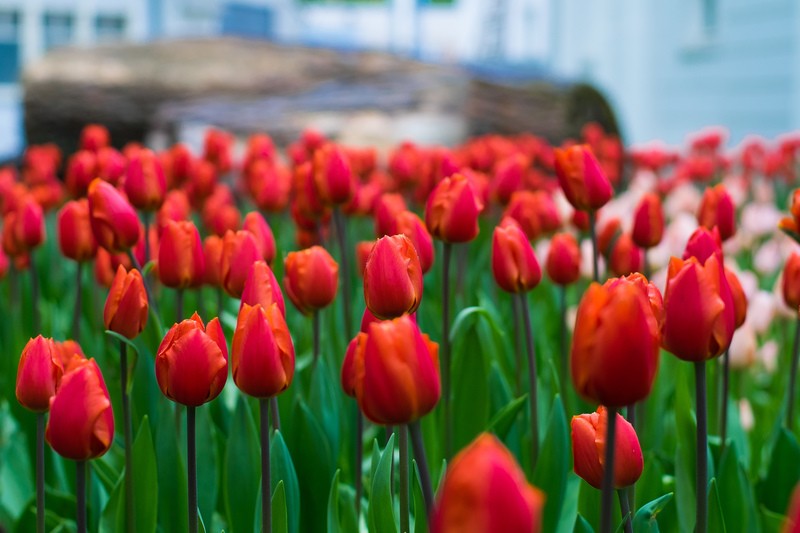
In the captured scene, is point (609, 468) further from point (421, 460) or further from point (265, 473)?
point (265, 473)

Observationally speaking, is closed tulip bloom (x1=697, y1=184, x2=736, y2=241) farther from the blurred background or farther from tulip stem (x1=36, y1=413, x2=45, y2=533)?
the blurred background

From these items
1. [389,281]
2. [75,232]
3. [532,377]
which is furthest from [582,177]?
[75,232]

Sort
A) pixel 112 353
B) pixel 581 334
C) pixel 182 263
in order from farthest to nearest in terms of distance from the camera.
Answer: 1. pixel 112 353
2. pixel 182 263
3. pixel 581 334

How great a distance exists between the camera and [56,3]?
16.9 m

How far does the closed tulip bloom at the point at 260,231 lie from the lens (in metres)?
1.45

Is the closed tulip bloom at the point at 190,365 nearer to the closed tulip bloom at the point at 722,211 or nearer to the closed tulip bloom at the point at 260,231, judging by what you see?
the closed tulip bloom at the point at 260,231

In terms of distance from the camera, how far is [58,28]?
17016 mm

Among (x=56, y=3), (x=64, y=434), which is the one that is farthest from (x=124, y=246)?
(x=56, y=3)

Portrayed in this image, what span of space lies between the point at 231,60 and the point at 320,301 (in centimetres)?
539

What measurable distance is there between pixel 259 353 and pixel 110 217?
0.57m

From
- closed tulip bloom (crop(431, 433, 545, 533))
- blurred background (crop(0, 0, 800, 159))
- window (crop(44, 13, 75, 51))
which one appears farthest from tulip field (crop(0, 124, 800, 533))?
window (crop(44, 13, 75, 51))

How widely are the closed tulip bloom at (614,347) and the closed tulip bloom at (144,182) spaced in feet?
3.72

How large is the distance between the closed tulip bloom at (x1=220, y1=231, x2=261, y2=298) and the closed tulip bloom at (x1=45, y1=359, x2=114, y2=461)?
0.37m

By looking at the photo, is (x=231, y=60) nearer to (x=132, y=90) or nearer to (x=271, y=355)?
(x=132, y=90)
